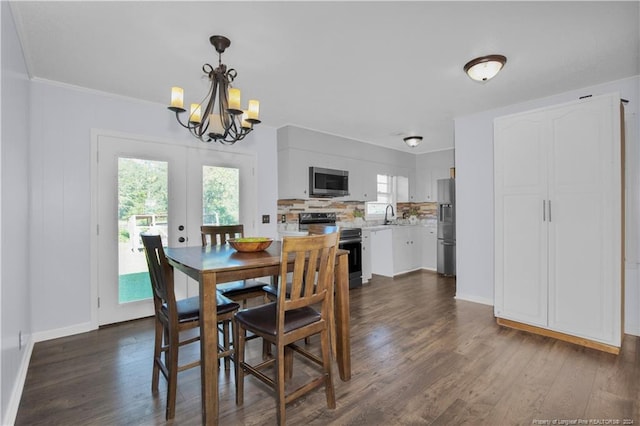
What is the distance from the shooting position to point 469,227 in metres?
4.05

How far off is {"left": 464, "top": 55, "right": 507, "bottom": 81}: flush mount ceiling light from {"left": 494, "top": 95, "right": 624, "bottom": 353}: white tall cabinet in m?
0.69

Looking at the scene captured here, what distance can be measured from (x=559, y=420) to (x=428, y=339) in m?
1.14

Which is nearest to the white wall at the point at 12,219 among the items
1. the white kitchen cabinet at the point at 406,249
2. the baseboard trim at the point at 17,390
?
the baseboard trim at the point at 17,390

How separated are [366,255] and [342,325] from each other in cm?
295

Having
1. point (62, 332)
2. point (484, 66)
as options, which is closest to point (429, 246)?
point (484, 66)

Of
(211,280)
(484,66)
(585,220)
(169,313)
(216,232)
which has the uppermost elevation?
(484,66)

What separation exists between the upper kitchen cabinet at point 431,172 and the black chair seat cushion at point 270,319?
502 centimetres

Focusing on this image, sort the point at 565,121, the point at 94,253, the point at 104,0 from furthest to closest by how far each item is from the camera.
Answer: the point at 94,253, the point at 565,121, the point at 104,0

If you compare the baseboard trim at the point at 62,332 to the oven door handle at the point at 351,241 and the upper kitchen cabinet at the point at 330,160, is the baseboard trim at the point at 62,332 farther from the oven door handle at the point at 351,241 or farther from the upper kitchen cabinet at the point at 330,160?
the oven door handle at the point at 351,241

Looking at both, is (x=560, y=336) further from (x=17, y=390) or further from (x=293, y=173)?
(x=17, y=390)

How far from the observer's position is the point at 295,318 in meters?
1.85

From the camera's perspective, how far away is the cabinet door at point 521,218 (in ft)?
9.59

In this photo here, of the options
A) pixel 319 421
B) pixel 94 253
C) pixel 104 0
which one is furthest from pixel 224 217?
pixel 319 421

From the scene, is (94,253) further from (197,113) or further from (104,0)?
(104,0)
